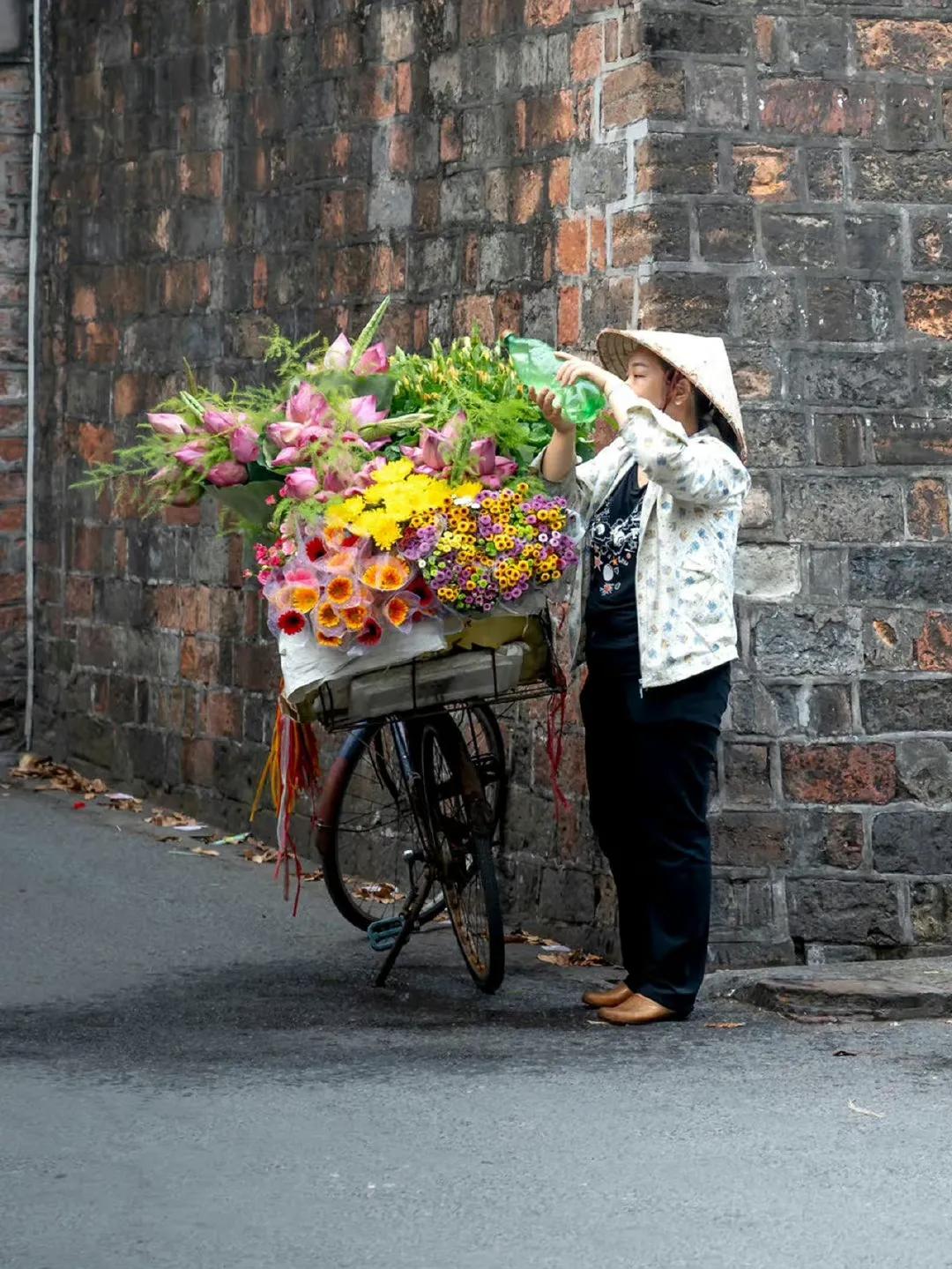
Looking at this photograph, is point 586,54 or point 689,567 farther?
point 586,54

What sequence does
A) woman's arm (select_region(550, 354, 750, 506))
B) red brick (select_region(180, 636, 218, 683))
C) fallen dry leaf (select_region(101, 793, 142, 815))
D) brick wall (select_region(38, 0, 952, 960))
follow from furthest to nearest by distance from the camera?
fallen dry leaf (select_region(101, 793, 142, 815))
red brick (select_region(180, 636, 218, 683))
brick wall (select_region(38, 0, 952, 960))
woman's arm (select_region(550, 354, 750, 506))

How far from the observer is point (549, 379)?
6.71 m

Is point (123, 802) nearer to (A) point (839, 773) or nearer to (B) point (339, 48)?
(B) point (339, 48)

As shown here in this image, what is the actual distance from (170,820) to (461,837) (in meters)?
3.72

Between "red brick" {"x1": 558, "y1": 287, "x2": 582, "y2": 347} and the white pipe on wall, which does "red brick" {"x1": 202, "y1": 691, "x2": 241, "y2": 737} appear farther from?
"red brick" {"x1": 558, "y1": 287, "x2": 582, "y2": 347}

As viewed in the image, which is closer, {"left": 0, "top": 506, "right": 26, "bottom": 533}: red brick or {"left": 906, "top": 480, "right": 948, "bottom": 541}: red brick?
{"left": 906, "top": 480, "right": 948, "bottom": 541}: red brick

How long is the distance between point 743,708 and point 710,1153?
7.73 feet

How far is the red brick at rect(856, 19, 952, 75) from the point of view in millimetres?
7605

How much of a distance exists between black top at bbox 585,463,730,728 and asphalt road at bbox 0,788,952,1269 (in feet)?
2.82

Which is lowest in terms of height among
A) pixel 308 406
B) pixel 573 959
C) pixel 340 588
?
pixel 573 959

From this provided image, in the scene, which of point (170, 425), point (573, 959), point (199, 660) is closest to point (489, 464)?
point (170, 425)

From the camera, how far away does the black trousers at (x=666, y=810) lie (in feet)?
22.4

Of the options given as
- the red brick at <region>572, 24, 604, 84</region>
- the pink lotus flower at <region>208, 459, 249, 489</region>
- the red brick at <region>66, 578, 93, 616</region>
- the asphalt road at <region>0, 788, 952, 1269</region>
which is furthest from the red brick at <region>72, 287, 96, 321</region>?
the pink lotus flower at <region>208, 459, 249, 489</region>

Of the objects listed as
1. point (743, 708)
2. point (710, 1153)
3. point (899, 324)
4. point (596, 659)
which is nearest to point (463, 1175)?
point (710, 1153)
